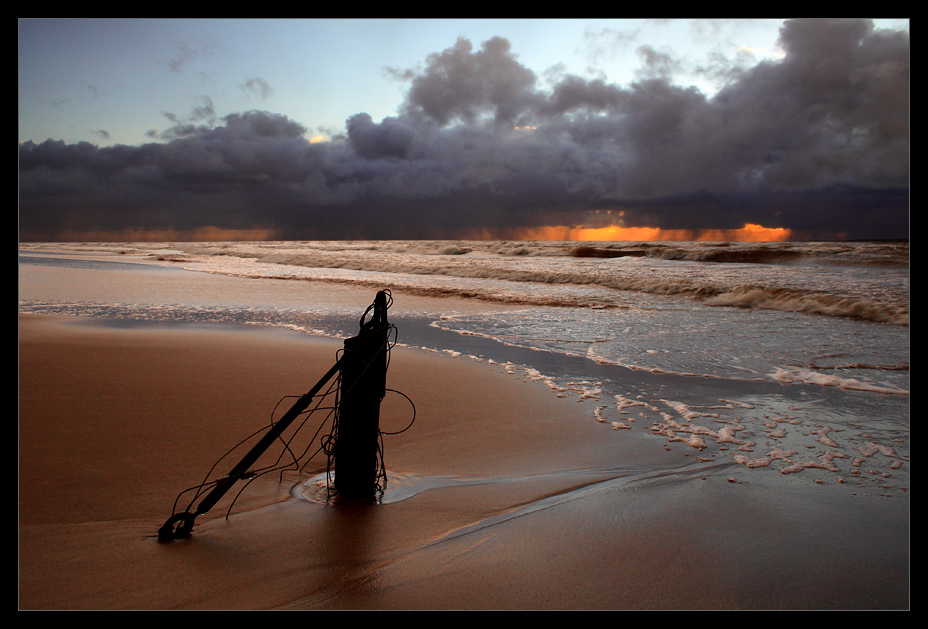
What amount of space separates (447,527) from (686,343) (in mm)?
6909

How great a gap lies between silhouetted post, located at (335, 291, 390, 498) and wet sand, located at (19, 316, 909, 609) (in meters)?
0.19

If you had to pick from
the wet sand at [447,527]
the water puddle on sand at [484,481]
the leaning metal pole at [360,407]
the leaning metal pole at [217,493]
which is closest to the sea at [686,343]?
the water puddle on sand at [484,481]

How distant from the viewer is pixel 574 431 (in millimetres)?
4578

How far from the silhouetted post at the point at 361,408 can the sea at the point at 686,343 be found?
2.32 meters

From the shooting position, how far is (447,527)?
113 inches

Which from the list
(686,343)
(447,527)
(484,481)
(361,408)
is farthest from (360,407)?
(686,343)

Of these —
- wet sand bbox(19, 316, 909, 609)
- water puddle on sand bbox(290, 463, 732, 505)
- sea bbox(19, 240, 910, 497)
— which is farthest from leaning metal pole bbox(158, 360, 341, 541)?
sea bbox(19, 240, 910, 497)

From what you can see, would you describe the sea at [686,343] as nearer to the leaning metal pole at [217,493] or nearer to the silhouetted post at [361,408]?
the silhouetted post at [361,408]

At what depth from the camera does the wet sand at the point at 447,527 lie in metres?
2.30

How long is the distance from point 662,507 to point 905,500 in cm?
168

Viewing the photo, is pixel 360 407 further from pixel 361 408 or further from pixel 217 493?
pixel 217 493
